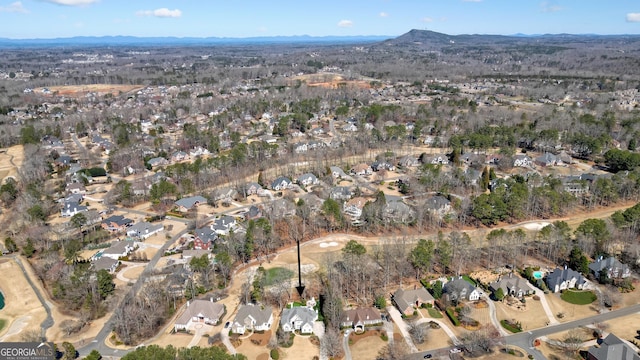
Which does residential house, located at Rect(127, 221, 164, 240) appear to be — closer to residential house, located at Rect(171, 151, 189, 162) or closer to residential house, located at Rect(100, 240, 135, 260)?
residential house, located at Rect(100, 240, 135, 260)

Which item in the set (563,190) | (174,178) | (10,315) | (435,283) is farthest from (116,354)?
(563,190)

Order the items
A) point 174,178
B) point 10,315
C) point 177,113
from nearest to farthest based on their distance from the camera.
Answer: point 10,315
point 174,178
point 177,113

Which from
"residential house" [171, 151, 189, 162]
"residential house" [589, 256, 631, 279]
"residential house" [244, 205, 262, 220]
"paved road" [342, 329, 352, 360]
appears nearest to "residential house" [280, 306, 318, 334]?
"paved road" [342, 329, 352, 360]

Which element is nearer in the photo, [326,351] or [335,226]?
[326,351]

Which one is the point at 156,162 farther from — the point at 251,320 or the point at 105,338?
the point at 251,320

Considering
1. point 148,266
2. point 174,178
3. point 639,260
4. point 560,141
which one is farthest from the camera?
point 560,141

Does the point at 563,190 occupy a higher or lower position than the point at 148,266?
higher

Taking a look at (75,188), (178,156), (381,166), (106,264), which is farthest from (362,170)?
(75,188)

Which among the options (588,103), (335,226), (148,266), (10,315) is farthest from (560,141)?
(10,315)

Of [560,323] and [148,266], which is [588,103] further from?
[148,266]
